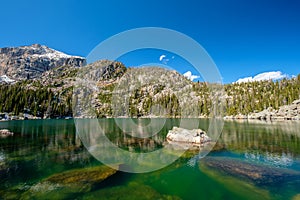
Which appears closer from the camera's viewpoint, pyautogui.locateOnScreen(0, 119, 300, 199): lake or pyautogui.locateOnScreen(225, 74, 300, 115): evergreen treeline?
pyautogui.locateOnScreen(0, 119, 300, 199): lake

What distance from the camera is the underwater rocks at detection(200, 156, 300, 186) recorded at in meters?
15.0

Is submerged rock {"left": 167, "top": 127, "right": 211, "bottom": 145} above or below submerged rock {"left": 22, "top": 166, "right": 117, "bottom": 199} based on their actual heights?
above

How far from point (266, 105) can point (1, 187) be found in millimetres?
129416

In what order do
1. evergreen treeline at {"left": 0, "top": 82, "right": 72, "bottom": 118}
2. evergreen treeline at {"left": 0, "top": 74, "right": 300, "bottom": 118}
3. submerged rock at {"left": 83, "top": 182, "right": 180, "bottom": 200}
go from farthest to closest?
evergreen treeline at {"left": 0, "top": 74, "right": 300, "bottom": 118} < evergreen treeline at {"left": 0, "top": 82, "right": 72, "bottom": 118} < submerged rock at {"left": 83, "top": 182, "right": 180, "bottom": 200}

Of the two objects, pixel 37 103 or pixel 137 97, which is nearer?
pixel 37 103

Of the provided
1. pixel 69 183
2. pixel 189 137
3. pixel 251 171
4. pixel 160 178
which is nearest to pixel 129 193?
pixel 160 178

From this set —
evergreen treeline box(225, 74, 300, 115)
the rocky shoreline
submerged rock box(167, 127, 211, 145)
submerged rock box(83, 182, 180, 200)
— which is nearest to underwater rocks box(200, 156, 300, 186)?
submerged rock box(83, 182, 180, 200)

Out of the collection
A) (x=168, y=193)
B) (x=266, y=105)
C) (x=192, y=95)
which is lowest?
(x=168, y=193)

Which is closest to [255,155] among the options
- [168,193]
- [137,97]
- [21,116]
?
[168,193]

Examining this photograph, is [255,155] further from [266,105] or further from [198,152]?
[266,105]

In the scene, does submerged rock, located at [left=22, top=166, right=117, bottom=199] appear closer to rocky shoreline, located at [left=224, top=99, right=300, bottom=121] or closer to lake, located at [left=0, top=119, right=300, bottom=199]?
lake, located at [left=0, top=119, right=300, bottom=199]

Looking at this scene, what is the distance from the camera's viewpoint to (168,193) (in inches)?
504

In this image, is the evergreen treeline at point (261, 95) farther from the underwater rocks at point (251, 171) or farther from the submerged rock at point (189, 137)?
the underwater rocks at point (251, 171)

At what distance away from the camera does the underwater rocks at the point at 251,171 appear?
15.0m
